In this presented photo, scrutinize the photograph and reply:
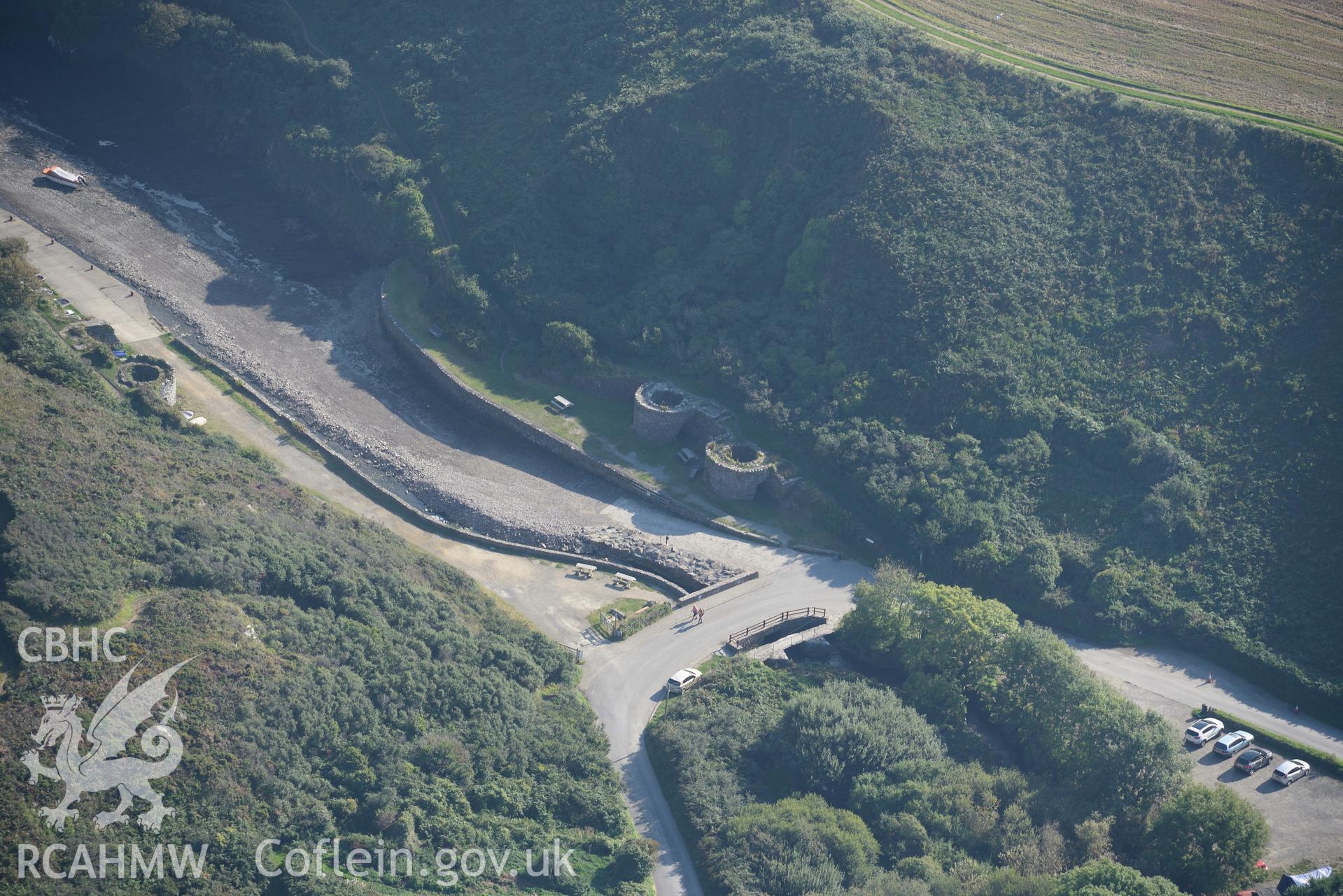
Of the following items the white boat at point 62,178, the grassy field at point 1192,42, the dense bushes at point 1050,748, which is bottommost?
the dense bushes at point 1050,748

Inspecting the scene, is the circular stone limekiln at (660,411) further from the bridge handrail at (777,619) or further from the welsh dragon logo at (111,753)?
the welsh dragon logo at (111,753)

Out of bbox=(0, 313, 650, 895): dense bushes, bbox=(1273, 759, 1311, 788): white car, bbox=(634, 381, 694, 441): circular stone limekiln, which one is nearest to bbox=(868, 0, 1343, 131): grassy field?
bbox=(634, 381, 694, 441): circular stone limekiln

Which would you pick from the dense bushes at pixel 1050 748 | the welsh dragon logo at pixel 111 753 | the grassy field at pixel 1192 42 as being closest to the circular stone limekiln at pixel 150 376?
the welsh dragon logo at pixel 111 753

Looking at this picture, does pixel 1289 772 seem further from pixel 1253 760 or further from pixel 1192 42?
pixel 1192 42

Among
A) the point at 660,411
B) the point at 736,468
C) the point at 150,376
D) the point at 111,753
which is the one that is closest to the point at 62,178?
the point at 150,376

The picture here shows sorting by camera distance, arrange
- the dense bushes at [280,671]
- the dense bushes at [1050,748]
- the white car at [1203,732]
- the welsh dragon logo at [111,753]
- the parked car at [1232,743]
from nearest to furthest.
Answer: the welsh dragon logo at [111,753] → the dense bushes at [280,671] → the dense bushes at [1050,748] → the parked car at [1232,743] → the white car at [1203,732]

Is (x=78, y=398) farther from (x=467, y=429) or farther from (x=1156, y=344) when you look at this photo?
(x=1156, y=344)
